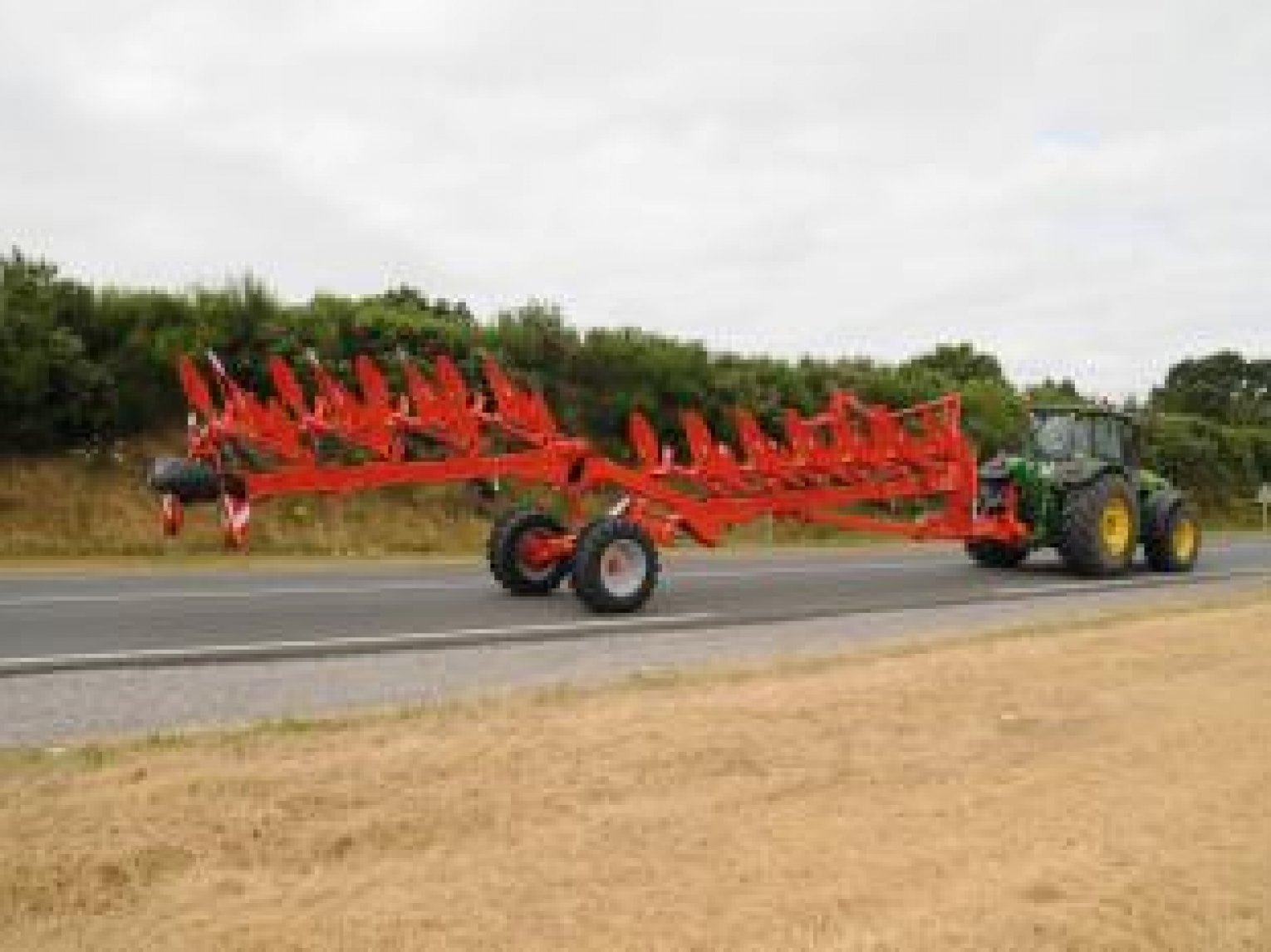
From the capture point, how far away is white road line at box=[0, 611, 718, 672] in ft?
30.8

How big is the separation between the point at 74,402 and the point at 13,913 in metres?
18.4

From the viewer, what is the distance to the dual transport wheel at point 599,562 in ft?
41.5

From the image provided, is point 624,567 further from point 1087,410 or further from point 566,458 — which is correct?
point 1087,410

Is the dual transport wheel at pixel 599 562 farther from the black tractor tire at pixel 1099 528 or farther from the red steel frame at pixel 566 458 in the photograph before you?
the black tractor tire at pixel 1099 528

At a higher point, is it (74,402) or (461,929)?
(74,402)

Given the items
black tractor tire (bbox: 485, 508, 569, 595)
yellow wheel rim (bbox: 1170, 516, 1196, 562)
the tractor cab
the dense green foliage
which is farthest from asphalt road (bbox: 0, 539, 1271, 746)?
the dense green foliage

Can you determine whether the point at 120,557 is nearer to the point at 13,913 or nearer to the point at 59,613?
the point at 59,613

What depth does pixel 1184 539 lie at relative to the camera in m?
19.0

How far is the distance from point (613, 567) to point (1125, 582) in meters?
6.99

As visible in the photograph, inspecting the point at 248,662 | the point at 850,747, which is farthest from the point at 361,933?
the point at 248,662

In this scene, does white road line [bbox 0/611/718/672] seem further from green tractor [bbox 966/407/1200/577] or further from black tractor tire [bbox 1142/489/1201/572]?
black tractor tire [bbox 1142/489/1201/572]

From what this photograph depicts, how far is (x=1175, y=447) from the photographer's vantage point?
4022 centimetres

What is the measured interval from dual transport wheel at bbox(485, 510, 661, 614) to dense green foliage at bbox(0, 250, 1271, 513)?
10.5 m

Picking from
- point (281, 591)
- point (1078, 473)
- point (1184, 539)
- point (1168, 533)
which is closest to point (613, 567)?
point (281, 591)
